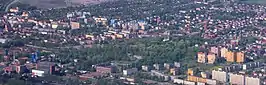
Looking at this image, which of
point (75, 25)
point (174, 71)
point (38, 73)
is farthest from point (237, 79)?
point (75, 25)

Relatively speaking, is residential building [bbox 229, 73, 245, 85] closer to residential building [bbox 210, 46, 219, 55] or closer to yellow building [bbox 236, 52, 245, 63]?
yellow building [bbox 236, 52, 245, 63]

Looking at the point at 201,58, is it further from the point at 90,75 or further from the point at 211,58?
the point at 90,75

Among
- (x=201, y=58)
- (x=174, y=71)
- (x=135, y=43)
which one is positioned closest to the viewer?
(x=174, y=71)

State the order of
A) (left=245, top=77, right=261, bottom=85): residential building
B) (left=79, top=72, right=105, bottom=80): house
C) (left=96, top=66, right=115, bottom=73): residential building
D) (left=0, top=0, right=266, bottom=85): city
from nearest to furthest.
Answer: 1. (left=245, top=77, right=261, bottom=85): residential building
2. (left=79, top=72, right=105, bottom=80): house
3. (left=0, top=0, right=266, bottom=85): city
4. (left=96, top=66, right=115, bottom=73): residential building

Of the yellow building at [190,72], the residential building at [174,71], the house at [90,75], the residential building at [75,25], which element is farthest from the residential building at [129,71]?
the residential building at [75,25]

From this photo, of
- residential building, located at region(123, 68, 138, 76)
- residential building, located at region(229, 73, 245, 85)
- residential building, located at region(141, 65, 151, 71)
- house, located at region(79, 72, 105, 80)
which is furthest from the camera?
residential building, located at region(141, 65, 151, 71)

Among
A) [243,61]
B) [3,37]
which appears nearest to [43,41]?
[3,37]

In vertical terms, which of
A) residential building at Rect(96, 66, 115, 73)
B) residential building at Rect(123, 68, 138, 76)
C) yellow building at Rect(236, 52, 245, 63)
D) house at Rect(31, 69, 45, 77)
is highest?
house at Rect(31, 69, 45, 77)

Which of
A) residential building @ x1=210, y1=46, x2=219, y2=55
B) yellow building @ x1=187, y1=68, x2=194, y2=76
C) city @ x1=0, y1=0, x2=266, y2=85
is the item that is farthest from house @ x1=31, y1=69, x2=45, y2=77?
residential building @ x1=210, y1=46, x2=219, y2=55

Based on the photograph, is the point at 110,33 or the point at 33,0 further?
the point at 33,0

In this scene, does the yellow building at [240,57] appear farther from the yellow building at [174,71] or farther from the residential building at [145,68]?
the residential building at [145,68]

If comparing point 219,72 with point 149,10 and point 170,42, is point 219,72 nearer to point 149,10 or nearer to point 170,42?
point 170,42
